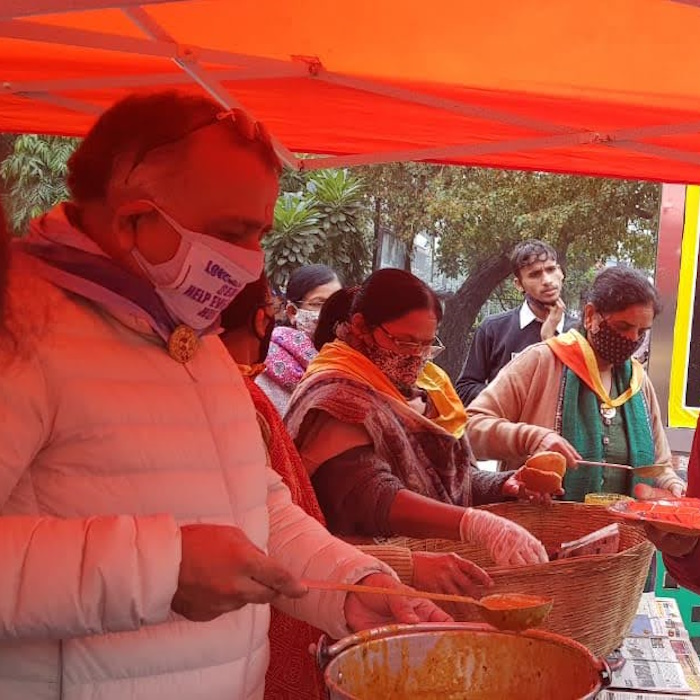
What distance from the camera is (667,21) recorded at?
6.96ft

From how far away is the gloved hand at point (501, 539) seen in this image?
196 cm

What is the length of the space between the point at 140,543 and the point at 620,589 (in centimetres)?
121

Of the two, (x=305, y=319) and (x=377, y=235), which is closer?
(x=305, y=319)

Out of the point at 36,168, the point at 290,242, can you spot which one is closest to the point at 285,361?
the point at 290,242

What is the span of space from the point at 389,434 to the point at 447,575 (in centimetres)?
80

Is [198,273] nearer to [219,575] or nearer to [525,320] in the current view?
[219,575]

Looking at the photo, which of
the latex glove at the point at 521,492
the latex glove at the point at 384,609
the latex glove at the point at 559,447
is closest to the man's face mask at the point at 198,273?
the latex glove at the point at 384,609

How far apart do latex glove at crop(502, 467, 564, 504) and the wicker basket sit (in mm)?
242

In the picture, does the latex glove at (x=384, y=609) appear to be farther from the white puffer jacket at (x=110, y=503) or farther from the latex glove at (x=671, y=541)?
the latex glove at (x=671, y=541)

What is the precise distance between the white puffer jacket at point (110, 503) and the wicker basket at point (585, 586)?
58cm

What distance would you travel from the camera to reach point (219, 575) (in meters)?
0.97

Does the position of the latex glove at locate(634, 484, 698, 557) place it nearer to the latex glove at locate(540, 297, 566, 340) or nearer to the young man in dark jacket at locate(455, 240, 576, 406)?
the young man in dark jacket at locate(455, 240, 576, 406)

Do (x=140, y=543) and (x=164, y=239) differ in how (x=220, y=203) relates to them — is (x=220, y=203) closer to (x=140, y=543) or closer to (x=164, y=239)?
(x=164, y=239)

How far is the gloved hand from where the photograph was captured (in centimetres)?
196
